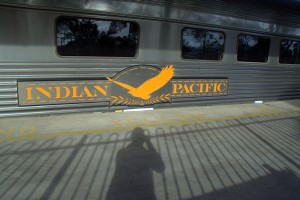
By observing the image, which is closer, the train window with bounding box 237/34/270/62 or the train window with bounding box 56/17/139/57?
the train window with bounding box 56/17/139/57

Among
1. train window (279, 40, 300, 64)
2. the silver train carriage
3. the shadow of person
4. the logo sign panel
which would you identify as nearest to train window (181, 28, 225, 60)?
the silver train carriage

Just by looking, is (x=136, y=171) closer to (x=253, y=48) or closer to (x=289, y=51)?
(x=253, y=48)

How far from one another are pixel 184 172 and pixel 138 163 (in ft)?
2.10

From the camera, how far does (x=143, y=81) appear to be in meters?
6.54

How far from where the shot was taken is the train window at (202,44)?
6.95 metres

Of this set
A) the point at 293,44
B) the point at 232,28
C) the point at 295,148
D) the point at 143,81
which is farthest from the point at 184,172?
the point at 293,44

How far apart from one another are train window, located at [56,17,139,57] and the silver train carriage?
0.06ft

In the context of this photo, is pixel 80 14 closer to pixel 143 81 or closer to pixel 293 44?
pixel 143 81

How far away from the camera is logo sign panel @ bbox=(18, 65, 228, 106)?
18.2 feet

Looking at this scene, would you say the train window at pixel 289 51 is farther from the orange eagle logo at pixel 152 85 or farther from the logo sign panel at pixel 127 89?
the orange eagle logo at pixel 152 85

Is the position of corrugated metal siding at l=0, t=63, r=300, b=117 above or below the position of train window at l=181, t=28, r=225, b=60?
below

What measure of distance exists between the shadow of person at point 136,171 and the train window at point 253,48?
457 centimetres

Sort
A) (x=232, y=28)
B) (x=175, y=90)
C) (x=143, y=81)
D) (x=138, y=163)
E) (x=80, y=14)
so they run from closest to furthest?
(x=138, y=163)
(x=80, y=14)
(x=143, y=81)
(x=175, y=90)
(x=232, y=28)

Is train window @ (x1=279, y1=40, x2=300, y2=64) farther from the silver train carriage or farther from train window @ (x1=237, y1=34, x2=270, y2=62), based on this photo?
train window @ (x1=237, y1=34, x2=270, y2=62)
